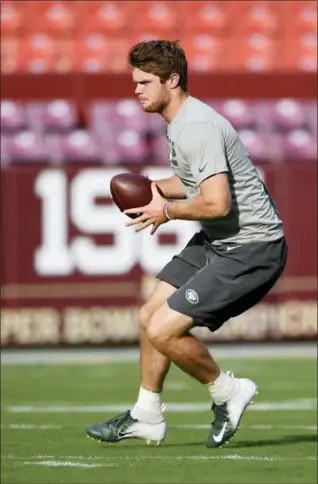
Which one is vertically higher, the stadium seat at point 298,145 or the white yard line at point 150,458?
the stadium seat at point 298,145

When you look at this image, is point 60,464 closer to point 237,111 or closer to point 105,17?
point 237,111

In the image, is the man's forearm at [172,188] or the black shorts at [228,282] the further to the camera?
the man's forearm at [172,188]

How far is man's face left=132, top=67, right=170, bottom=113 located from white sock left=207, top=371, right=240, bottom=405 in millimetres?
1345

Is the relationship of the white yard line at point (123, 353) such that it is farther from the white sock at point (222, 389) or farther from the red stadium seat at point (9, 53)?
the white sock at point (222, 389)

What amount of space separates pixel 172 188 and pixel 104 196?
22.5 ft

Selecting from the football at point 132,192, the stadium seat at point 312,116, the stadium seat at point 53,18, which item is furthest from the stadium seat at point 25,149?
the football at point 132,192

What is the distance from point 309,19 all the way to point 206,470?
379 inches

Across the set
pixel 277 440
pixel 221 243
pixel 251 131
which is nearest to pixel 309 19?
pixel 251 131

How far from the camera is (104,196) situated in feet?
44.1

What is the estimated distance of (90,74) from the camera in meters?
13.9

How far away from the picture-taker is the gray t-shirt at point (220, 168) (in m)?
6.00

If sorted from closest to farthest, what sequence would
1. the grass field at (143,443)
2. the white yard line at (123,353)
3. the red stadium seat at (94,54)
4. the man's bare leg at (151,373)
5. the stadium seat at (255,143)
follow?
the man's bare leg at (151,373) → the grass field at (143,443) → the white yard line at (123,353) → the stadium seat at (255,143) → the red stadium seat at (94,54)

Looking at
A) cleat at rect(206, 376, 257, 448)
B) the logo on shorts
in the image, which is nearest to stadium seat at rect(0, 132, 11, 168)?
cleat at rect(206, 376, 257, 448)

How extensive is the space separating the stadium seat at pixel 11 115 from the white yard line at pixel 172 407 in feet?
15.0
